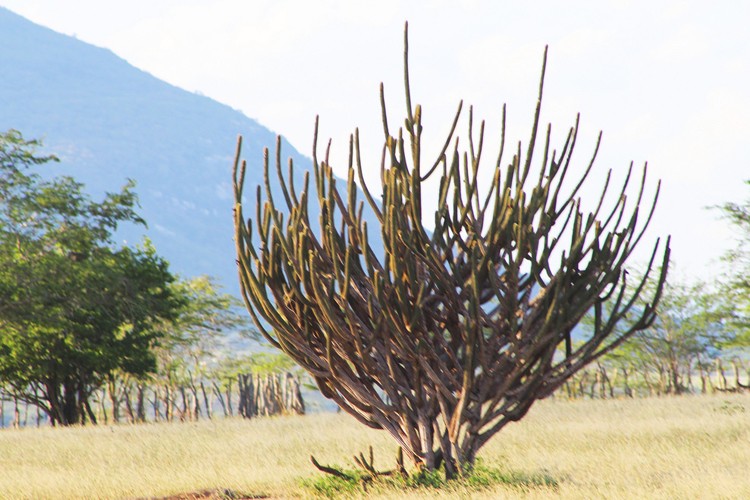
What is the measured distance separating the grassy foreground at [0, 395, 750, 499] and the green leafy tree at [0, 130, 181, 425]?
374cm

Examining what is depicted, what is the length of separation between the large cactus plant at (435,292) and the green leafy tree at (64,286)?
14.5 meters

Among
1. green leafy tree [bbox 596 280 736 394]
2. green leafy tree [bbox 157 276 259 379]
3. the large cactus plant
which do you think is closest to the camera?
the large cactus plant

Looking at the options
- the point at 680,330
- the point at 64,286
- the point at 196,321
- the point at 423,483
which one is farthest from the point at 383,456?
the point at 680,330

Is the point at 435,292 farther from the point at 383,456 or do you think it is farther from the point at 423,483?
the point at 383,456

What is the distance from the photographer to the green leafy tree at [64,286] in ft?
71.6

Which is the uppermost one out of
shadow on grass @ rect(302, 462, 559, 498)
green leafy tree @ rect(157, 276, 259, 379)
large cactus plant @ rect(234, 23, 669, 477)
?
green leafy tree @ rect(157, 276, 259, 379)

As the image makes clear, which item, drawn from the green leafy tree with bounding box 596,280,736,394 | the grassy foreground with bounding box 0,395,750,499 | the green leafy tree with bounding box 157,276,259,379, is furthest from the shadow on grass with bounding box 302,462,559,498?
the green leafy tree with bounding box 596,280,736,394

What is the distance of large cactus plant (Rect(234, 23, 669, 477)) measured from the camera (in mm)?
8250

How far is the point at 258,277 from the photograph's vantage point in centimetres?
897

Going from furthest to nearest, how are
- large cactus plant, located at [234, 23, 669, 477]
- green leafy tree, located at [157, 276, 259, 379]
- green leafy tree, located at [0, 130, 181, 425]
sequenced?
green leafy tree, located at [157, 276, 259, 379], green leafy tree, located at [0, 130, 181, 425], large cactus plant, located at [234, 23, 669, 477]

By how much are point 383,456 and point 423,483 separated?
4.05 meters

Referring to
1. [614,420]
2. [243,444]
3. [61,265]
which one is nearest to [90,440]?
[243,444]

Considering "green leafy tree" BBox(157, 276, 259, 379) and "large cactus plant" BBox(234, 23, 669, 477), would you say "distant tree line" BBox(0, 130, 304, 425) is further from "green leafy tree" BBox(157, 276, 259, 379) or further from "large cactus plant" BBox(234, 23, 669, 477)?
"large cactus plant" BBox(234, 23, 669, 477)

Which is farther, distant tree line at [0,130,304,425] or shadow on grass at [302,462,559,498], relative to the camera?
distant tree line at [0,130,304,425]
